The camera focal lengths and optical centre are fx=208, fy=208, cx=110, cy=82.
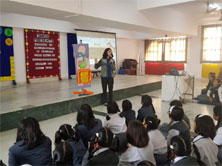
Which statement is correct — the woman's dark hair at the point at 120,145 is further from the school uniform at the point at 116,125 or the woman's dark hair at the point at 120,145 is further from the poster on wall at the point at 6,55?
the poster on wall at the point at 6,55

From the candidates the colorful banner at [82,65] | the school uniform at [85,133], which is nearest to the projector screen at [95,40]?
the colorful banner at [82,65]

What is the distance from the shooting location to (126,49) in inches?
453

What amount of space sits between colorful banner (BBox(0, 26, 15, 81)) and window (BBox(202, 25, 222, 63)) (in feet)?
27.6

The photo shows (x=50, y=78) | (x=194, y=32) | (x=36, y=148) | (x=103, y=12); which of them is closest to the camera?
(x=36, y=148)

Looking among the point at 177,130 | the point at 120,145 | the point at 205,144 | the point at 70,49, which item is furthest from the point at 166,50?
the point at 205,144

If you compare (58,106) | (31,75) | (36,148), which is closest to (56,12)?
(58,106)

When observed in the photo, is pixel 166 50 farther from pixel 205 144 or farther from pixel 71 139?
pixel 71 139

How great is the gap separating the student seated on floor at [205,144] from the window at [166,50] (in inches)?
370

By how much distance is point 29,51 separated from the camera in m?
7.32

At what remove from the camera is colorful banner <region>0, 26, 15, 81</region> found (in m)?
6.54

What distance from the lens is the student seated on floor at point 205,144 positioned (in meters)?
1.68

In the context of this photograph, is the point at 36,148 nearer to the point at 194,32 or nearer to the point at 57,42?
the point at 57,42

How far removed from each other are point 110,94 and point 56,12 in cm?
216

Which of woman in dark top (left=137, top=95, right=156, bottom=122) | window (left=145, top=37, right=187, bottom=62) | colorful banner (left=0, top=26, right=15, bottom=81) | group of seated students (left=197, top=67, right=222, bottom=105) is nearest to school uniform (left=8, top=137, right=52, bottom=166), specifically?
woman in dark top (left=137, top=95, right=156, bottom=122)
